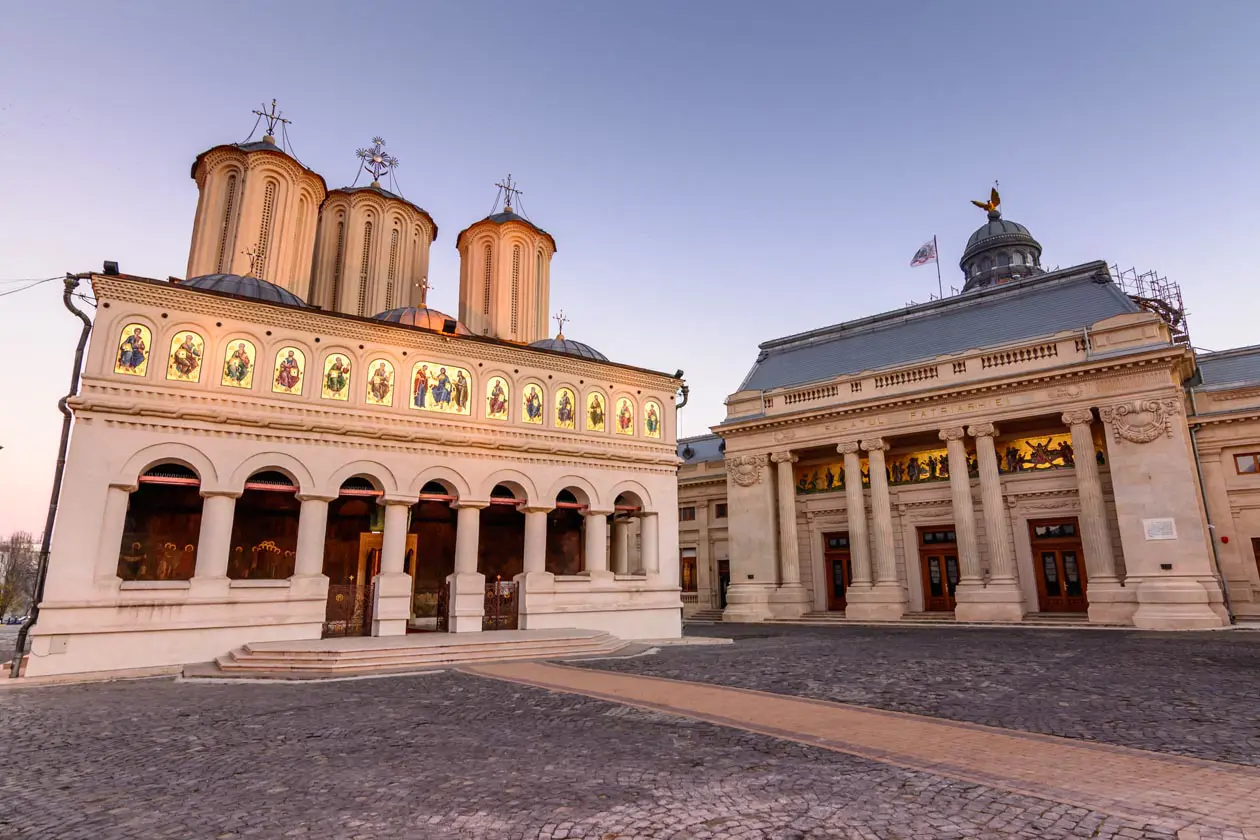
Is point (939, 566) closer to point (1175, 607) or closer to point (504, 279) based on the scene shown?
point (1175, 607)

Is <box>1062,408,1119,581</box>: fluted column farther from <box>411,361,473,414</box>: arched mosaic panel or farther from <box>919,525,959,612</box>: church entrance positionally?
<box>411,361,473,414</box>: arched mosaic panel

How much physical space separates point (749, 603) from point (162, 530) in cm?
2679

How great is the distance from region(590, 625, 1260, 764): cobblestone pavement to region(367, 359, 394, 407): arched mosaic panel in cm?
1099

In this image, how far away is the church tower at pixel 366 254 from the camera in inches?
1289

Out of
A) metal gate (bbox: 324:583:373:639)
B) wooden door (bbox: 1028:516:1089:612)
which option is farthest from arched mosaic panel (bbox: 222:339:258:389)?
wooden door (bbox: 1028:516:1089:612)

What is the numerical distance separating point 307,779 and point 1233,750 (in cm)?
977

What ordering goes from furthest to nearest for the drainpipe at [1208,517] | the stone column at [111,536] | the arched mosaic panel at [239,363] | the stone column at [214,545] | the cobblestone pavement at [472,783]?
1. the drainpipe at [1208,517]
2. the arched mosaic panel at [239,363]
3. the stone column at [214,545]
4. the stone column at [111,536]
5. the cobblestone pavement at [472,783]

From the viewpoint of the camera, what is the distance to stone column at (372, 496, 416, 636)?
2008 cm

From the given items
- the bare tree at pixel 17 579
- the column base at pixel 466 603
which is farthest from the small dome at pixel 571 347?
the bare tree at pixel 17 579

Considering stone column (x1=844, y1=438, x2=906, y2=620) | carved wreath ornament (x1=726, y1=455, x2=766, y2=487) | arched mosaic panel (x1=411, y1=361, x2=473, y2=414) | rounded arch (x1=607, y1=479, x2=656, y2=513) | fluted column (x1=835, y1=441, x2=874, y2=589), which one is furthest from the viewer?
carved wreath ornament (x1=726, y1=455, x2=766, y2=487)

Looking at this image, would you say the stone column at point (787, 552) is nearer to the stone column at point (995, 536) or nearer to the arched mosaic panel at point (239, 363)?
the stone column at point (995, 536)

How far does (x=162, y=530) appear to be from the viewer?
2080cm

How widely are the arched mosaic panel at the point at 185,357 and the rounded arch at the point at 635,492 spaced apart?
45.2ft

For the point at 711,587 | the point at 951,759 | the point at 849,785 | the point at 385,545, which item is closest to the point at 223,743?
the point at 849,785
